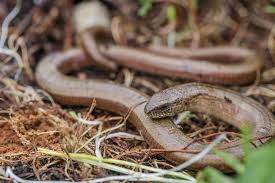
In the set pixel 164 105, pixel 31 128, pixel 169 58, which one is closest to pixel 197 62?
pixel 169 58

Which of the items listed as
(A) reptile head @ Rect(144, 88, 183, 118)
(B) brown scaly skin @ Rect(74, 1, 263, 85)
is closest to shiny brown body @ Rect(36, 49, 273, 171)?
(A) reptile head @ Rect(144, 88, 183, 118)

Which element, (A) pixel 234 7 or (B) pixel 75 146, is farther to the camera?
(A) pixel 234 7

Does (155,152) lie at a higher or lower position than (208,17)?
lower

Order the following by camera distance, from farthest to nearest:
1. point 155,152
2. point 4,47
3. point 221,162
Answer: point 4,47 < point 155,152 < point 221,162

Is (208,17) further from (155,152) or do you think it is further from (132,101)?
(155,152)

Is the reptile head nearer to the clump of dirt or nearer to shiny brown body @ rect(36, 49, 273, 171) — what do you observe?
shiny brown body @ rect(36, 49, 273, 171)

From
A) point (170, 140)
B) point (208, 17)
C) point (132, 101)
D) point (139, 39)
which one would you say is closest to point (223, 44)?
point (208, 17)
